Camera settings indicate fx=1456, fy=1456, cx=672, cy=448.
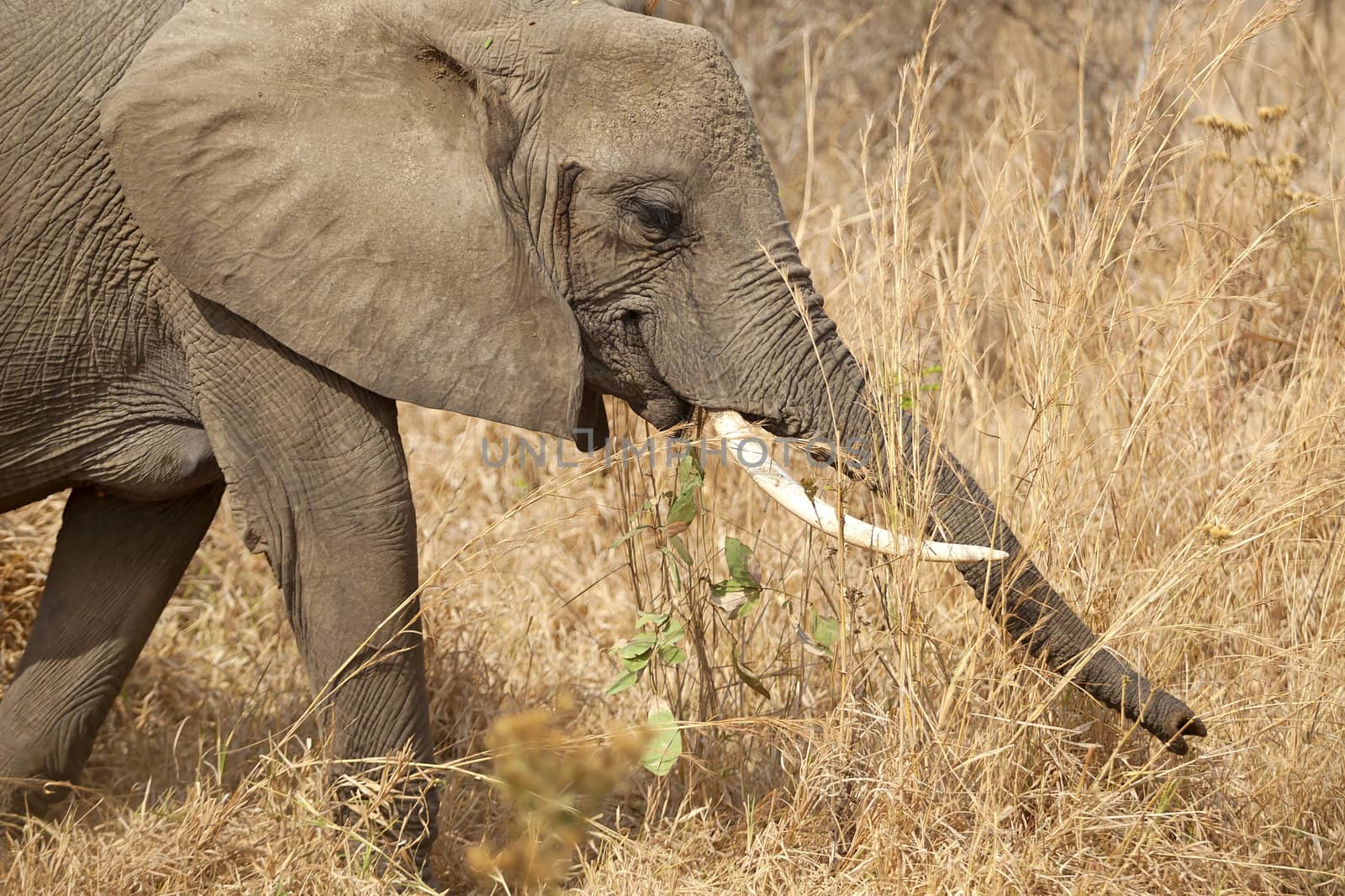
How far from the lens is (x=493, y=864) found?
3.13 meters

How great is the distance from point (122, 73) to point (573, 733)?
2010 millimetres

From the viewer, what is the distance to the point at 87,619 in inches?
136

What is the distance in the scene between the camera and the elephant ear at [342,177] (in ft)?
9.33

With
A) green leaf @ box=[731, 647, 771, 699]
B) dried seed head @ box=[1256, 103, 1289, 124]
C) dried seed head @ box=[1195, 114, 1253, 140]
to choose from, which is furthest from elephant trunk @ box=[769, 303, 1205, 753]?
dried seed head @ box=[1256, 103, 1289, 124]

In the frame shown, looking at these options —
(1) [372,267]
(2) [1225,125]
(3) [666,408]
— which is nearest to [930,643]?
(3) [666,408]

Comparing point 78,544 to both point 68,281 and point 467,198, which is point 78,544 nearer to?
point 68,281

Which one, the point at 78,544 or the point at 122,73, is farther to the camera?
the point at 78,544

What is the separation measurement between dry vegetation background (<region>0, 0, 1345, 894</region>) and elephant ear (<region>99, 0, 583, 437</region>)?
0.43m

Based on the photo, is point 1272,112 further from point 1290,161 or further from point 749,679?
point 749,679

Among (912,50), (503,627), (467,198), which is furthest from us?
(912,50)

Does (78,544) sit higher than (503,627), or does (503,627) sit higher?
(78,544)

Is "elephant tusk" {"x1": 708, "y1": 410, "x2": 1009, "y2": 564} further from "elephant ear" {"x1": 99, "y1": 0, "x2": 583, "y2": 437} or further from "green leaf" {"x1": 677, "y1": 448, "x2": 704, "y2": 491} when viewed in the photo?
"elephant ear" {"x1": 99, "y1": 0, "x2": 583, "y2": 437}

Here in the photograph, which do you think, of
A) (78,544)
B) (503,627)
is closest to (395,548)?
(78,544)

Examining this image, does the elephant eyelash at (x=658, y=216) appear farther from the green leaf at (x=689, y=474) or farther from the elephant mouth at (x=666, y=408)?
the green leaf at (x=689, y=474)
